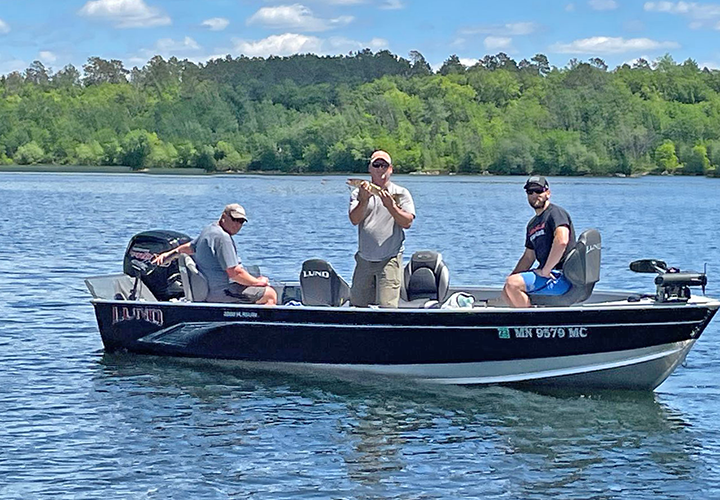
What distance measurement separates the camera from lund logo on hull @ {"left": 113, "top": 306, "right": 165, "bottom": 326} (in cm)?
1315

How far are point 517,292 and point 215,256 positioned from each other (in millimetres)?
3065

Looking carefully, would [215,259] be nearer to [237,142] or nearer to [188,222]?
[188,222]

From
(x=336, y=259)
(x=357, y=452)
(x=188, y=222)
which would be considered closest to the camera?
(x=357, y=452)

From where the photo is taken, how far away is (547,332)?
11.8 m

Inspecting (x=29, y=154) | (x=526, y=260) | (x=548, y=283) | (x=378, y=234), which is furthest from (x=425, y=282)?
(x=29, y=154)

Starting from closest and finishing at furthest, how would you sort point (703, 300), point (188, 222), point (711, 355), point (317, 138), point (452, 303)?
point (703, 300) < point (452, 303) < point (711, 355) < point (188, 222) < point (317, 138)

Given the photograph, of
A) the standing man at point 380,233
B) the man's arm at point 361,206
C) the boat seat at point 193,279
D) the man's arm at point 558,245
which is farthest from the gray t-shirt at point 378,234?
the boat seat at point 193,279

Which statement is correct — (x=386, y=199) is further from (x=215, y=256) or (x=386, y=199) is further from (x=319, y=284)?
(x=215, y=256)

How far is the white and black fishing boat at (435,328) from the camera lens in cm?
1167

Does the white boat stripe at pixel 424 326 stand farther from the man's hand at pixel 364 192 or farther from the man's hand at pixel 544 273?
the man's hand at pixel 364 192

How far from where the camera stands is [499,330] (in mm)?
11906

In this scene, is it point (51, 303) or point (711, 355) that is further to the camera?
point (51, 303)

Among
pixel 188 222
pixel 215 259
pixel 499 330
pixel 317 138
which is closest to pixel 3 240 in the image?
pixel 188 222

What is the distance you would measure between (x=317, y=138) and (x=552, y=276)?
113 metres
